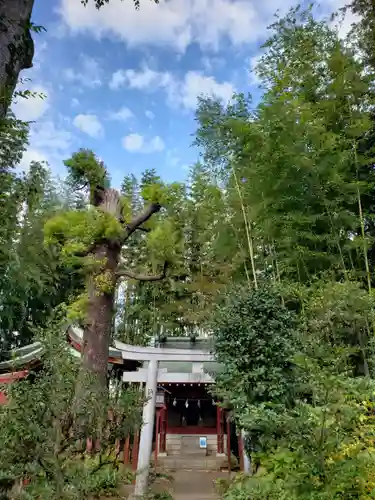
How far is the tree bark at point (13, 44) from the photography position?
47.8 inches

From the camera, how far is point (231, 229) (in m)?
6.54

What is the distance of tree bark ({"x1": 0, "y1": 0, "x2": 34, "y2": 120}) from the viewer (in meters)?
1.21

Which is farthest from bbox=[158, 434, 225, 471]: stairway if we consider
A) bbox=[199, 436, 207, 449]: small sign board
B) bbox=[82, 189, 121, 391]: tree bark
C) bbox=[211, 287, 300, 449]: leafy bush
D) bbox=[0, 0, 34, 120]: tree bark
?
bbox=[0, 0, 34, 120]: tree bark

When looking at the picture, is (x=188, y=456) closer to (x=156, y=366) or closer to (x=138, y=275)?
(x=156, y=366)

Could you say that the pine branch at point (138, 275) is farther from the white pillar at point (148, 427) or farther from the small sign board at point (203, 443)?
the small sign board at point (203, 443)

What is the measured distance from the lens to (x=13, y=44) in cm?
125

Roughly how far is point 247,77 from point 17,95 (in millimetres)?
5639

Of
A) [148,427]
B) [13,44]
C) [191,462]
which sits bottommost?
[191,462]

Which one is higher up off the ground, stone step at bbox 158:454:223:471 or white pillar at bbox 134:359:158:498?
white pillar at bbox 134:359:158:498

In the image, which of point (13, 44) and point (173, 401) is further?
point (173, 401)

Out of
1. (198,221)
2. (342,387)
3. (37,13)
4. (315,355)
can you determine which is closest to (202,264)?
(198,221)

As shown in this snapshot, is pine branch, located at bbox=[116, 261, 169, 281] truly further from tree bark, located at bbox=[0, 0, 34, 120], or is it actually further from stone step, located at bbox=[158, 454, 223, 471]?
stone step, located at bbox=[158, 454, 223, 471]

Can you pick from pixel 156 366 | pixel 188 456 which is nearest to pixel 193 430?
pixel 188 456

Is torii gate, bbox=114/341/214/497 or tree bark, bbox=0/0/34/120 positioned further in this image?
torii gate, bbox=114/341/214/497
